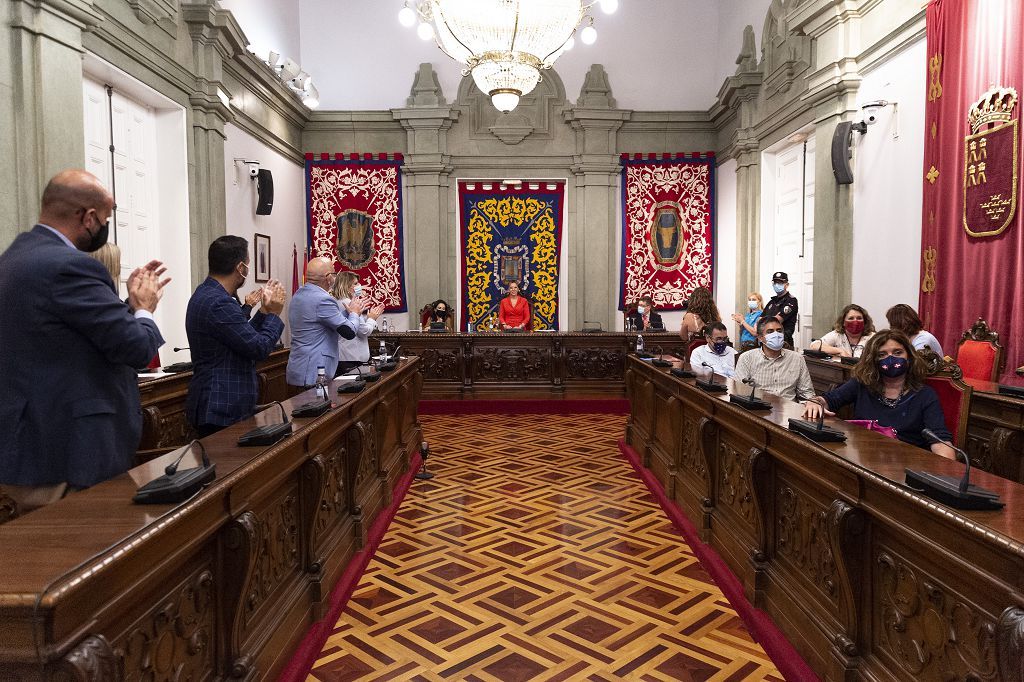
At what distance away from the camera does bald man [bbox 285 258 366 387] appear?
172 inches

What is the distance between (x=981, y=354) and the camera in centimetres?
457

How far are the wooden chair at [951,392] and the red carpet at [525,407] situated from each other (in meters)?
5.14

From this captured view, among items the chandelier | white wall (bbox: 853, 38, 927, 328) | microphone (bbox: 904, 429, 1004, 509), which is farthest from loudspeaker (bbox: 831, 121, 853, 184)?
microphone (bbox: 904, 429, 1004, 509)

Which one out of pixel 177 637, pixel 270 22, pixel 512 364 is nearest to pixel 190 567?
pixel 177 637

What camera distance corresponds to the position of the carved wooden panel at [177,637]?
157cm

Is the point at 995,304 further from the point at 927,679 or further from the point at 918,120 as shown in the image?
the point at 927,679

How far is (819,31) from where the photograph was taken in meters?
7.10

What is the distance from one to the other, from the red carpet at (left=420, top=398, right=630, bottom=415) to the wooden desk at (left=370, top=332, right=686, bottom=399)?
0.57 ft

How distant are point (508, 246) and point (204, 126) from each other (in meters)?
5.49

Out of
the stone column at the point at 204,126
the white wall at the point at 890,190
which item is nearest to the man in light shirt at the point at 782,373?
the white wall at the point at 890,190

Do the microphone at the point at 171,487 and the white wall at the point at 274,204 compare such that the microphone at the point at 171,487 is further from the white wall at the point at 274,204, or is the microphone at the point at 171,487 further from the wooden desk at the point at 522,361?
the wooden desk at the point at 522,361

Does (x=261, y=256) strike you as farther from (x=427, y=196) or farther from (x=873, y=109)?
(x=873, y=109)

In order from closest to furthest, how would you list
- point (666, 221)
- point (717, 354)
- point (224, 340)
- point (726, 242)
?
point (224, 340), point (717, 354), point (726, 242), point (666, 221)

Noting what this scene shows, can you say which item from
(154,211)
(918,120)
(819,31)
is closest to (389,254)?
(154,211)
